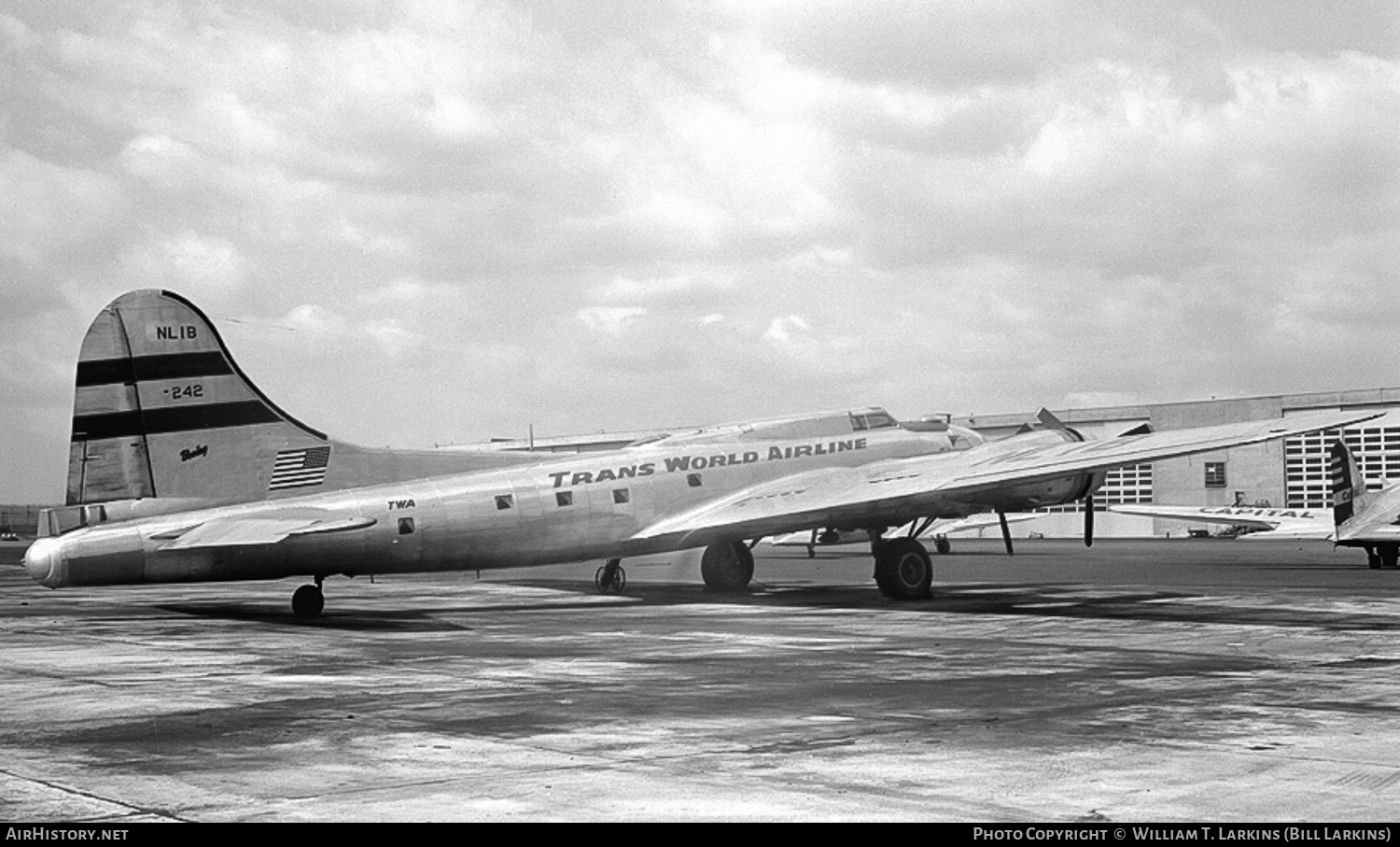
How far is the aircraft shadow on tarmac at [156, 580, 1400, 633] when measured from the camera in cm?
2552

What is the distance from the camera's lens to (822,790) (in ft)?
31.4

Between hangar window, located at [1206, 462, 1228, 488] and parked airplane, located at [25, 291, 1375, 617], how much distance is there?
78574 millimetres

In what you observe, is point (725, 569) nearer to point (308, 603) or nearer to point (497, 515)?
point (497, 515)

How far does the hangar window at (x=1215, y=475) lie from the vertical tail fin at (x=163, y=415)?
9208 cm

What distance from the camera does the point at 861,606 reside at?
3022cm

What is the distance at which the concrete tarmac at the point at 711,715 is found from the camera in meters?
9.27

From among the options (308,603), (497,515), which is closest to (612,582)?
(497,515)

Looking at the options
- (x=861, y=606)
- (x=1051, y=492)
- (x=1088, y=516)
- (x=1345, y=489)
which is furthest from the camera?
(x=1345, y=489)

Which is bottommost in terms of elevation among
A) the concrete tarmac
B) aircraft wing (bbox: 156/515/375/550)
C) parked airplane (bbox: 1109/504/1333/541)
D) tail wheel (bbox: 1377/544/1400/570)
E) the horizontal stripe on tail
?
tail wheel (bbox: 1377/544/1400/570)

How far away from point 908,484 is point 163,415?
15.9m

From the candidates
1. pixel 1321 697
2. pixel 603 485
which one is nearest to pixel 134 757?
pixel 1321 697

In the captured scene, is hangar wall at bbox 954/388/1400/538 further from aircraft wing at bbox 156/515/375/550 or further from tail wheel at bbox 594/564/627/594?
aircraft wing at bbox 156/515/375/550

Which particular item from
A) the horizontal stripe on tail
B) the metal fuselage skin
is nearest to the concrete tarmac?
the metal fuselage skin

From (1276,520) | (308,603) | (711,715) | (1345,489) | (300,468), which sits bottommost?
(711,715)
